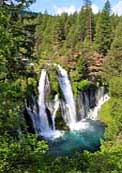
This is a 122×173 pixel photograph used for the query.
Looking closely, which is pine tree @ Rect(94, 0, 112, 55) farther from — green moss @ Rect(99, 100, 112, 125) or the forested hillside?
green moss @ Rect(99, 100, 112, 125)

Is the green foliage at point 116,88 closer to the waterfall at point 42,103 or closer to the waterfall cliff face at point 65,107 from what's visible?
the waterfall cliff face at point 65,107

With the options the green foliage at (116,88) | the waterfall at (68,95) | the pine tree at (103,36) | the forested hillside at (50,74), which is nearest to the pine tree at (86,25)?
the forested hillside at (50,74)

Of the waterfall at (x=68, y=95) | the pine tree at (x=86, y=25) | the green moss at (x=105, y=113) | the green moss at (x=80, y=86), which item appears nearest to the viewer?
the waterfall at (x=68, y=95)

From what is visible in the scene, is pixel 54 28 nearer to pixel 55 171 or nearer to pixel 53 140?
pixel 53 140

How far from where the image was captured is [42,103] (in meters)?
48.6

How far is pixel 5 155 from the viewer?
1154 cm

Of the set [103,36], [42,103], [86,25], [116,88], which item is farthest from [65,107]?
[86,25]

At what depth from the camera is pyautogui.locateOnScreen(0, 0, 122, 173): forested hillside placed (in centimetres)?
1123

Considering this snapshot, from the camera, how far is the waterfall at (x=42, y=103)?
46656 mm

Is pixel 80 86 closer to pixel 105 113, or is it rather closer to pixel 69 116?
pixel 105 113

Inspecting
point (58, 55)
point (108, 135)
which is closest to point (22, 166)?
point (108, 135)

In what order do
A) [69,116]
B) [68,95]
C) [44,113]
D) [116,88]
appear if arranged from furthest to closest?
[68,95], [69,116], [44,113], [116,88]

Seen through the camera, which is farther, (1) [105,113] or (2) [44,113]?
(1) [105,113]

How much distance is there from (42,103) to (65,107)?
407 centimetres
